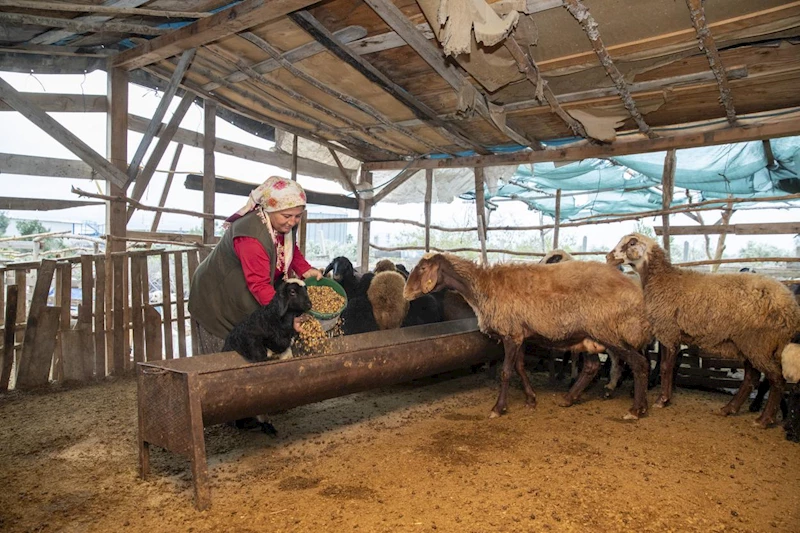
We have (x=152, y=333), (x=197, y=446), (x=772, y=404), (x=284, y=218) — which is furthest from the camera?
(x=152, y=333)

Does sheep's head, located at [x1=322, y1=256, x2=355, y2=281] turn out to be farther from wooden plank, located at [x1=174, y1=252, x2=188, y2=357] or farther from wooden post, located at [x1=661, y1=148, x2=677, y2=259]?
wooden post, located at [x1=661, y1=148, x2=677, y2=259]

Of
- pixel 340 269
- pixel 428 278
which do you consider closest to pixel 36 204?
pixel 340 269

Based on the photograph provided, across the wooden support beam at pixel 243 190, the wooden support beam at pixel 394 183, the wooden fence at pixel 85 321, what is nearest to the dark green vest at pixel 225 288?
the wooden fence at pixel 85 321

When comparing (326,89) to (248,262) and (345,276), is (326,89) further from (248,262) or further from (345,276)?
(248,262)

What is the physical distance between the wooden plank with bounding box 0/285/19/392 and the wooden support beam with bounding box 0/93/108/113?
7.88 ft

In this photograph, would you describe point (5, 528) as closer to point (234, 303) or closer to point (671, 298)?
point (234, 303)

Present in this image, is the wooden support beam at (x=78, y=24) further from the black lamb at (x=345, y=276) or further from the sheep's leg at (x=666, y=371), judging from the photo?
the sheep's leg at (x=666, y=371)

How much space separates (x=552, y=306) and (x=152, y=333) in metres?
4.94

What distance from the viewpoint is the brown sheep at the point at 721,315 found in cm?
462

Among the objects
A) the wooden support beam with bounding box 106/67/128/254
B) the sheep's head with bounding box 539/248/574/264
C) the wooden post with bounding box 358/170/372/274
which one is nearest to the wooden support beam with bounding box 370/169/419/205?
the wooden post with bounding box 358/170/372/274

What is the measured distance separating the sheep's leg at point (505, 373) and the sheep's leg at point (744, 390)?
2.08 meters

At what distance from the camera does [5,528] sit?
2.96 meters

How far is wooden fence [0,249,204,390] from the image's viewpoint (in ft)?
18.7

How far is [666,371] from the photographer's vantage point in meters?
5.41
